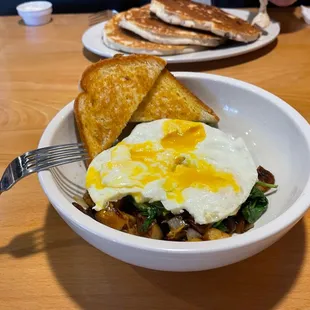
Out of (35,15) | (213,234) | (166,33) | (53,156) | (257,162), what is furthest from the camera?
(35,15)

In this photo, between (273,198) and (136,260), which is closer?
(136,260)

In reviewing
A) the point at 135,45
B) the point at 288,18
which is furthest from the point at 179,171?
the point at 288,18

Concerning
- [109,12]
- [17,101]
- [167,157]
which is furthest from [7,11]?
[167,157]

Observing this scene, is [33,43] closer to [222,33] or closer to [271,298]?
[222,33]

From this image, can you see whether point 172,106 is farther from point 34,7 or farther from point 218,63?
point 34,7

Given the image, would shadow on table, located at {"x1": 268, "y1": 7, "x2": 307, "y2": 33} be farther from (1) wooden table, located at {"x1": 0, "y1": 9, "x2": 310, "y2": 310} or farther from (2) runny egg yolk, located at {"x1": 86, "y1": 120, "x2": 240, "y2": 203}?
(2) runny egg yolk, located at {"x1": 86, "y1": 120, "x2": 240, "y2": 203}

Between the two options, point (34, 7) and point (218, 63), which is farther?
point (34, 7)
